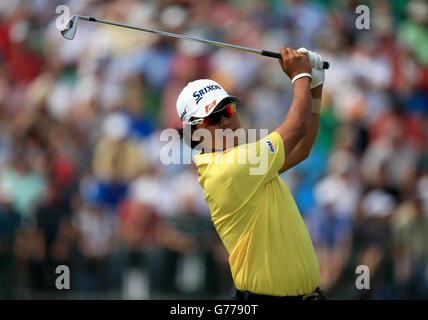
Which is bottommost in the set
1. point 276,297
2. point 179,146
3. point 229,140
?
point 276,297

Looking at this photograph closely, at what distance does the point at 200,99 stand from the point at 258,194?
2.26 feet

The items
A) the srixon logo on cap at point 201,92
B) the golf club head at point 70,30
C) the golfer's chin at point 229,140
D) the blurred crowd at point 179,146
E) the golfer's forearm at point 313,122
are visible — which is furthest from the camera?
the blurred crowd at point 179,146

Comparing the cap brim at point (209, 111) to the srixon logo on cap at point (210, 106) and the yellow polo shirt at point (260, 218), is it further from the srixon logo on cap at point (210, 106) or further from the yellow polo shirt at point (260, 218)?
the yellow polo shirt at point (260, 218)

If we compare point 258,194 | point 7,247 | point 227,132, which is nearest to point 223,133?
point 227,132

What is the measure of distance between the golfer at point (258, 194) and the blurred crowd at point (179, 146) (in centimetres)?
387

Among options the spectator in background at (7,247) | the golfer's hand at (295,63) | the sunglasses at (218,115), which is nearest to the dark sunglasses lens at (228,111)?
the sunglasses at (218,115)

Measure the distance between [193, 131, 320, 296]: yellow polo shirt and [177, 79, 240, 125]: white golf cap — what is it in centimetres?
28

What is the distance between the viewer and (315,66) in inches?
172

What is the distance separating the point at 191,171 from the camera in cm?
867

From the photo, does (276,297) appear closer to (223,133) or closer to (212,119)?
(223,133)

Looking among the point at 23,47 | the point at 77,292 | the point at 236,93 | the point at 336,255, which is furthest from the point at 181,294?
the point at 23,47

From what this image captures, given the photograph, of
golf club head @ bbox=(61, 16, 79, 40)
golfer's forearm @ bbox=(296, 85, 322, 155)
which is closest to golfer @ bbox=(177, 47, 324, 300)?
golfer's forearm @ bbox=(296, 85, 322, 155)

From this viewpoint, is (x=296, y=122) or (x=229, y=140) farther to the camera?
(x=229, y=140)

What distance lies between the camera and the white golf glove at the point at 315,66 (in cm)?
433
